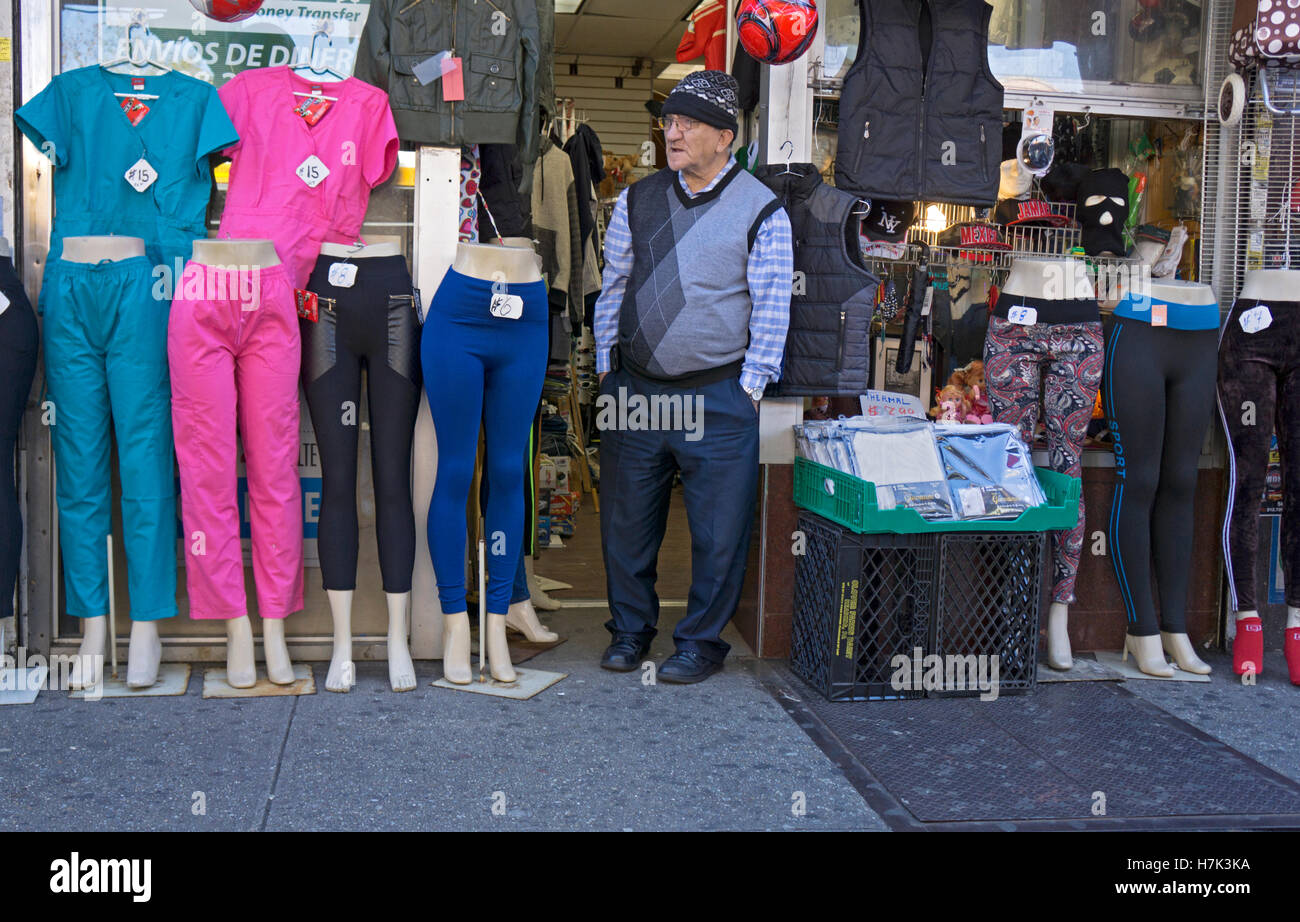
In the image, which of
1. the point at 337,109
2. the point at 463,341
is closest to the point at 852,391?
the point at 463,341

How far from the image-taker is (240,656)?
4062 millimetres

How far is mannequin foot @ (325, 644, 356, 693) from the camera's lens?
13.4 feet

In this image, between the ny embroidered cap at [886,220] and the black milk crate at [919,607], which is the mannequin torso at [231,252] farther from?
the ny embroidered cap at [886,220]

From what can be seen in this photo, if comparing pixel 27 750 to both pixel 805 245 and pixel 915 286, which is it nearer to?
pixel 805 245

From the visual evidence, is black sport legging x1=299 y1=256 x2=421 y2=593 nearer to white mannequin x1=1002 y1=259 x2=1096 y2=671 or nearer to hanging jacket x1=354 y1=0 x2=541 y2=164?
hanging jacket x1=354 y1=0 x2=541 y2=164

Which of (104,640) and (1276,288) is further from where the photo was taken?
(1276,288)

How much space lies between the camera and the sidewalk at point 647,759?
10.4 ft

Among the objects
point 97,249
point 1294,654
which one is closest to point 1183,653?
point 1294,654

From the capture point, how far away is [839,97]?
461cm

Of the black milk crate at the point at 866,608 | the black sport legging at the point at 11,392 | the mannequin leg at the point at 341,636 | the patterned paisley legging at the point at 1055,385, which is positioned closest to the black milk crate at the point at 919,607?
the black milk crate at the point at 866,608

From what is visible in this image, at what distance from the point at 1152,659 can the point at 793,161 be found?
2.22 meters

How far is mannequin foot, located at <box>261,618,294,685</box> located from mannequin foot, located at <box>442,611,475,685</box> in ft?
1.67

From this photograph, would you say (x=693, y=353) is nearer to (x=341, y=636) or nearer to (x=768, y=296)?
(x=768, y=296)

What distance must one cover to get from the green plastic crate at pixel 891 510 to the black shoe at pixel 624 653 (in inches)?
30.7
